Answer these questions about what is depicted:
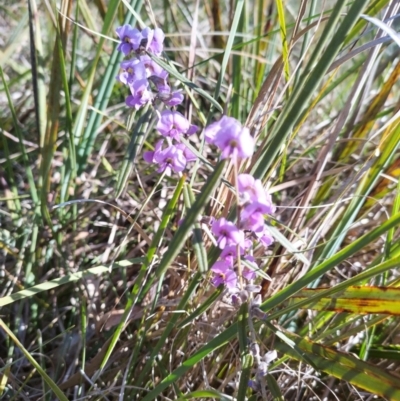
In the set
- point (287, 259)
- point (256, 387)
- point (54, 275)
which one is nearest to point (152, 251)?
point (256, 387)

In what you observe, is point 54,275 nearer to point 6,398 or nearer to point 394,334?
point 6,398

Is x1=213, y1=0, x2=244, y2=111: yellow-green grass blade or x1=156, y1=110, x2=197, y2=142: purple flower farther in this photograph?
x1=213, y1=0, x2=244, y2=111: yellow-green grass blade

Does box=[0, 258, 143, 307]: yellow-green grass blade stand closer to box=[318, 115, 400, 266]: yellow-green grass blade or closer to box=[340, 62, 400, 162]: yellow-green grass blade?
box=[318, 115, 400, 266]: yellow-green grass blade

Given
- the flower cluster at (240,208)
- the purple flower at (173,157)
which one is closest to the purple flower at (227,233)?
the flower cluster at (240,208)

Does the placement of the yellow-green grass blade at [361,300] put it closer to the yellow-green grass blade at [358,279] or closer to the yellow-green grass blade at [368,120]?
the yellow-green grass blade at [358,279]

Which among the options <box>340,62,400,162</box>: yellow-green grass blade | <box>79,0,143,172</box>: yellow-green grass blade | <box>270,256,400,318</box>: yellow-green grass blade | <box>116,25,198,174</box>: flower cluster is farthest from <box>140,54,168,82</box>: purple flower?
<box>340,62,400,162</box>: yellow-green grass blade

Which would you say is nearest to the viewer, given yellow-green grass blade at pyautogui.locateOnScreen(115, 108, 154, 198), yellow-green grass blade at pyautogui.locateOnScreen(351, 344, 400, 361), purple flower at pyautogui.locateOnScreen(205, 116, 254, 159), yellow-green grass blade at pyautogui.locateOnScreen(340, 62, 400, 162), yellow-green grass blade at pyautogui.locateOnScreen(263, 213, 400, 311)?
purple flower at pyautogui.locateOnScreen(205, 116, 254, 159)

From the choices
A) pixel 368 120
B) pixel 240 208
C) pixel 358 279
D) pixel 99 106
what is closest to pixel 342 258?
pixel 358 279

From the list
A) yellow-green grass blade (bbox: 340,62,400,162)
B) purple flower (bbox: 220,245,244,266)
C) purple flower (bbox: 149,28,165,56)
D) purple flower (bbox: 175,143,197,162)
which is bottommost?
yellow-green grass blade (bbox: 340,62,400,162)
